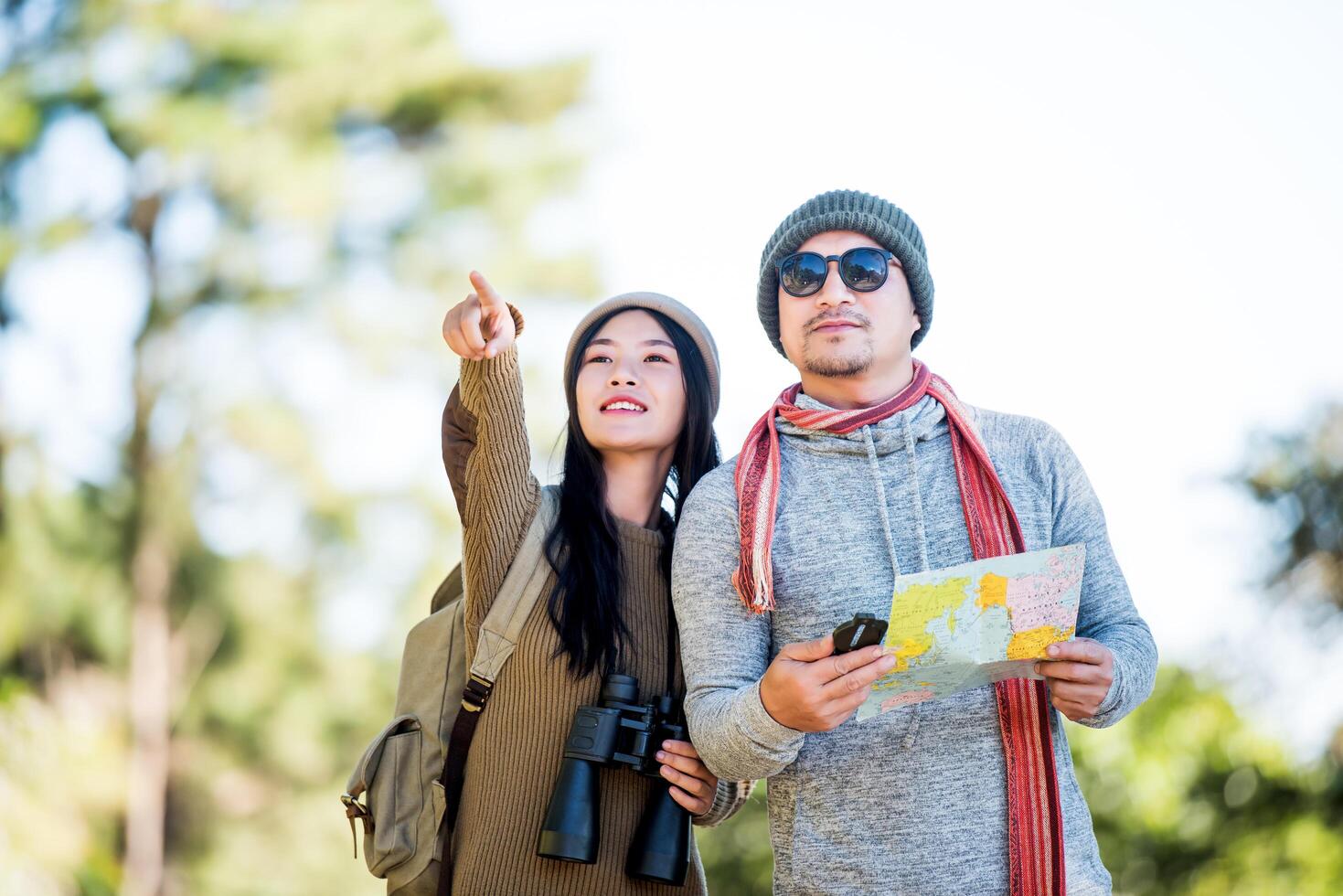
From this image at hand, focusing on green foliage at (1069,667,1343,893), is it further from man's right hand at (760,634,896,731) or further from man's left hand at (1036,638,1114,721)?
man's right hand at (760,634,896,731)

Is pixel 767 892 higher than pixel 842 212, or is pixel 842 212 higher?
pixel 842 212

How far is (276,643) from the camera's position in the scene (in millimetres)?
12359

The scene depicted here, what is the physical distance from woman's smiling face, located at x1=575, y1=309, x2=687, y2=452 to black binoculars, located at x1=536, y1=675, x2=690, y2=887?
678 millimetres

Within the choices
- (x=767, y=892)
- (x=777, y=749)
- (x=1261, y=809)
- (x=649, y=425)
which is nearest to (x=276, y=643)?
(x=767, y=892)

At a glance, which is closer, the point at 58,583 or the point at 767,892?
the point at 767,892

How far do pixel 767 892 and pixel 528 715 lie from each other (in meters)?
4.11

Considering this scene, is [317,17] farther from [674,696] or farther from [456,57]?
[674,696]

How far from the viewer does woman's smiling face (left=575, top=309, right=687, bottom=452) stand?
322 centimetres

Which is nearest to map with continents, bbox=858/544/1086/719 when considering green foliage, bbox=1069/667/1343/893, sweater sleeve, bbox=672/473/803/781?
sweater sleeve, bbox=672/473/803/781

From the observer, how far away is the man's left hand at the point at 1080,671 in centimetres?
228

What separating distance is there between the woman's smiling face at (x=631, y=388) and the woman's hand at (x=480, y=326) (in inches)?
12.9

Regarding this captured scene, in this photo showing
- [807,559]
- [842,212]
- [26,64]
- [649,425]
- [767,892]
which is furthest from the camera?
[26,64]

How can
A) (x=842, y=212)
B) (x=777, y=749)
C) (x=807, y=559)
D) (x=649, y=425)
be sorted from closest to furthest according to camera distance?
(x=777, y=749)
(x=807, y=559)
(x=842, y=212)
(x=649, y=425)

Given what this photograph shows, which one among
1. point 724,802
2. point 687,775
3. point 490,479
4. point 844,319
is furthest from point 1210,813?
point 490,479
